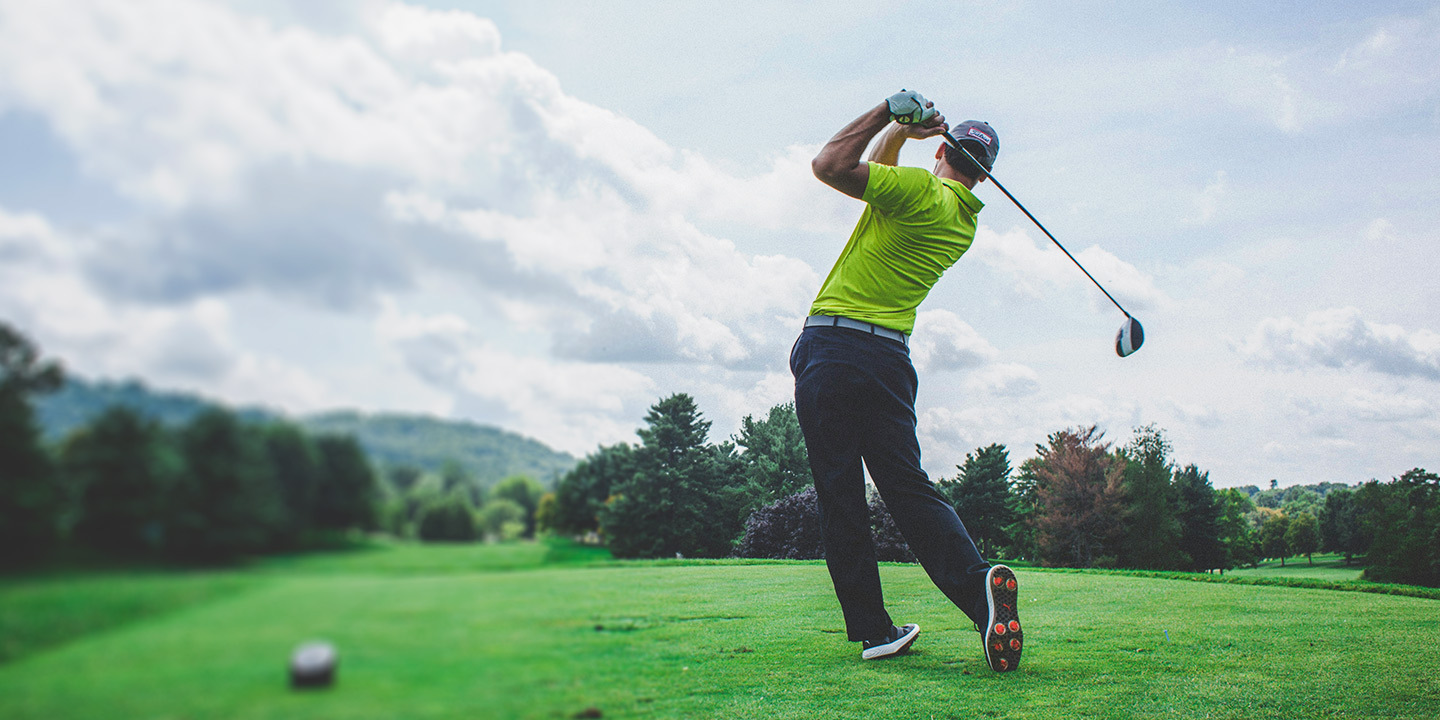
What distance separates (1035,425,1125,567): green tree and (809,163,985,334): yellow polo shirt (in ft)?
20.1

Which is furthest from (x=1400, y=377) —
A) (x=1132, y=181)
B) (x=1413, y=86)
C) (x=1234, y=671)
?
(x=1234, y=671)

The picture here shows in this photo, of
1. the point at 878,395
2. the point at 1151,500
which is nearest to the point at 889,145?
the point at 878,395

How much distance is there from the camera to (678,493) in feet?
18.7

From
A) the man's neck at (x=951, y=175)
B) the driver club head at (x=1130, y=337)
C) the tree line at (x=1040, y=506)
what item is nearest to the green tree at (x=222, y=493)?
the man's neck at (x=951, y=175)

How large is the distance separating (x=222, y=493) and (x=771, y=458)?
4883mm

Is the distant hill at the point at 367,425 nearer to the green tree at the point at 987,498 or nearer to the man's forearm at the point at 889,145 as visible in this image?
the man's forearm at the point at 889,145

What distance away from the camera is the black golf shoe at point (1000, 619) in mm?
2129

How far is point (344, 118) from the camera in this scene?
144cm

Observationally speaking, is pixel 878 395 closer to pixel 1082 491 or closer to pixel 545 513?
pixel 545 513

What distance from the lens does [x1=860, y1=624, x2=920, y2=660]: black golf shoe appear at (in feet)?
7.54

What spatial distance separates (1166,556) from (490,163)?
28.1 ft

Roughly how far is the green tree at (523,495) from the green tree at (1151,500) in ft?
25.0

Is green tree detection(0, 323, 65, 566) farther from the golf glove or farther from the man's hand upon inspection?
Answer: the golf glove

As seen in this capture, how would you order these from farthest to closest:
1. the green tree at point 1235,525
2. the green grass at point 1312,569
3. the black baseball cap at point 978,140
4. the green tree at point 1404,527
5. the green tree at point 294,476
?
the green tree at point 1235,525, the green grass at point 1312,569, the green tree at point 1404,527, the black baseball cap at point 978,140, the green tree at point 294,476
